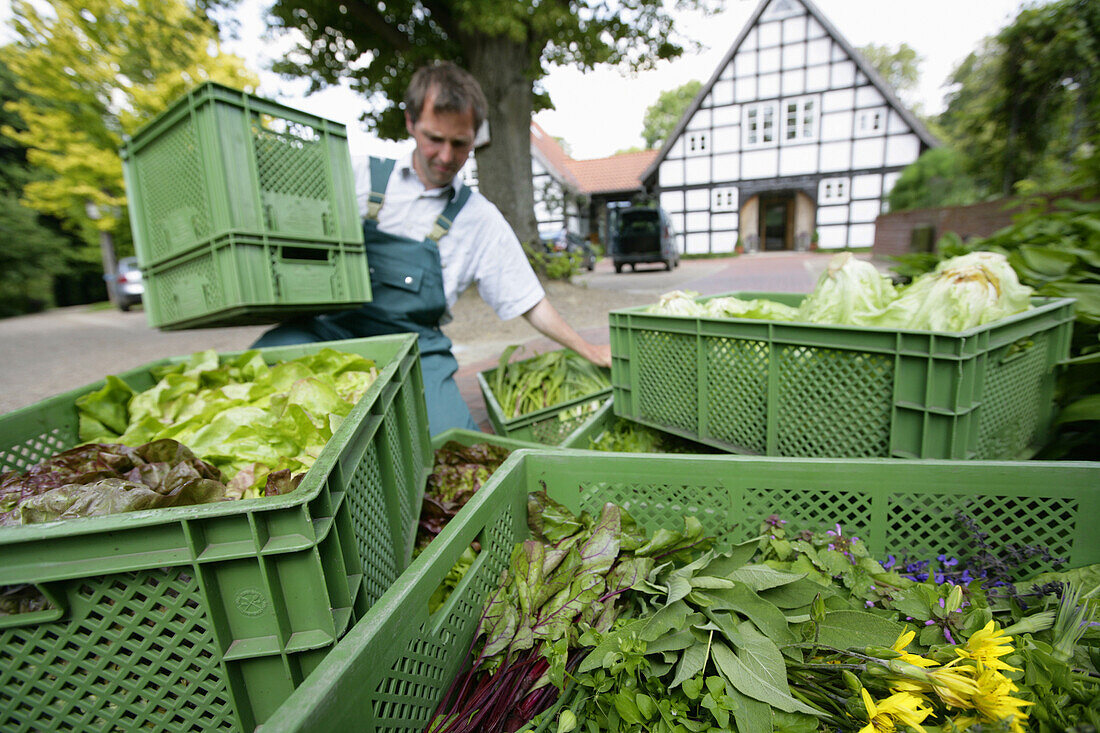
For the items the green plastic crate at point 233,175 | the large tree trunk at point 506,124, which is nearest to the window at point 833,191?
the large tree trunk at point 506,124

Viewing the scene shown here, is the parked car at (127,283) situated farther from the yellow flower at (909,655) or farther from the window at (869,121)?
the window at (869,121)

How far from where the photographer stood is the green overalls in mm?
3285

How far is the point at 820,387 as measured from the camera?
6.86ft

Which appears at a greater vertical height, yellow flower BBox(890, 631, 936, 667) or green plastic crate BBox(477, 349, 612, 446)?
yellow flower BBox(890, 631, 936, 667)

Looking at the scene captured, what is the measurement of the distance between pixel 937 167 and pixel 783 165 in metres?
9.10

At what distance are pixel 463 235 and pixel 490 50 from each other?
8076 mm

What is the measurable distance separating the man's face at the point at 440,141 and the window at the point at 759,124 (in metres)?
25.6

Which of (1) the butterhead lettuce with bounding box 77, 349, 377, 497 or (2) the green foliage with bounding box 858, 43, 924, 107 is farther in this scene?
(2) the green foliage with bounding box 858, 43, 924, 107

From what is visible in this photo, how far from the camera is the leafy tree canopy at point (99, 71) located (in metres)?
15.3

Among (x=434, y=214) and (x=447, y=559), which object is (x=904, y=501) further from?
(x=434, y=214)

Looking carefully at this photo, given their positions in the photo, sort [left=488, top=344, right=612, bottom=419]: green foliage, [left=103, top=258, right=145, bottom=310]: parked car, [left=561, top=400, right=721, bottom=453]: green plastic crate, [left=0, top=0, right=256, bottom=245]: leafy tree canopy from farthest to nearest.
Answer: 1. [left=103, top=258, right=145, bottom=310]: parked car
2. [left=0, top=0, right=256, bottom=245]: leafy tree canopy
3. [left=488, top=344, right=612, bottom=419]: green foliage
4. [left=561, top=400, right=721, bottom=453]: green plastic crate

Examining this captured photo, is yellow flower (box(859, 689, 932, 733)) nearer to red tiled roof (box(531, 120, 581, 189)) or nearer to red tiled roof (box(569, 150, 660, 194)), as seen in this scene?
red tiled roof (box(531, 120, 581, 189))

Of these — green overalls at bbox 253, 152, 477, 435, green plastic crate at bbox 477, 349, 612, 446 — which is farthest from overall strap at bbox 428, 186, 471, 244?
green plastic crate at bbox 477, 349, 612, 446

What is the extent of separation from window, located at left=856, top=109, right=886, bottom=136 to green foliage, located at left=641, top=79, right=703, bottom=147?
32.6 m
